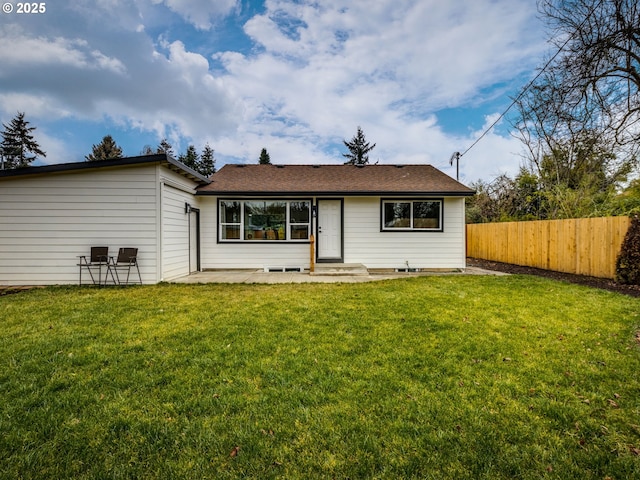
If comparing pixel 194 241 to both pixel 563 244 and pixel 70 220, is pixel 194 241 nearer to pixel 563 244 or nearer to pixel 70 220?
pixel 70 220

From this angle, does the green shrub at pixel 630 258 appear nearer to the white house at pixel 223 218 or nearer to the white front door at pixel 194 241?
the white house at pixel 223 218

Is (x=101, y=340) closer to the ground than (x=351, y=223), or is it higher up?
closer to the ground

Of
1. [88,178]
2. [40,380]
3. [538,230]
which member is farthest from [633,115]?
[88,178]

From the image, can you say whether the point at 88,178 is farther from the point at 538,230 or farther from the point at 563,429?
the point at 538,230

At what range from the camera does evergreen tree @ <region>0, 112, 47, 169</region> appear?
1406 inches

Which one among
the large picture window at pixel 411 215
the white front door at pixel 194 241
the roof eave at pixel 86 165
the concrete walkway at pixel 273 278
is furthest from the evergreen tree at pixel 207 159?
the large picture window at pixel 411 215

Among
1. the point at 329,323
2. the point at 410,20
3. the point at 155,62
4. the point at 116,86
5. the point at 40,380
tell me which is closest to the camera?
the point at 40,380

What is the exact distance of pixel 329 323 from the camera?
14.1ft

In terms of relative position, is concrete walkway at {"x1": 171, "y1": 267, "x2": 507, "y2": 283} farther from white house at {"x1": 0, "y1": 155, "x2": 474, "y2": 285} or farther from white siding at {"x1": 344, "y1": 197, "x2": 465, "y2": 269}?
white siding at {"x1": 344, "y1": 197, "x2": 465, "y2": 269}

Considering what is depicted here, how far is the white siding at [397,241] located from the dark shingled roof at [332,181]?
52cm

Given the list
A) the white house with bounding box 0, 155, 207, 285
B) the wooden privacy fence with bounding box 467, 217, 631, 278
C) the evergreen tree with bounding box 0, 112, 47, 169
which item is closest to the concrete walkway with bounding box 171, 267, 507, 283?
the white house with bounding box 0, 155, 207, 285

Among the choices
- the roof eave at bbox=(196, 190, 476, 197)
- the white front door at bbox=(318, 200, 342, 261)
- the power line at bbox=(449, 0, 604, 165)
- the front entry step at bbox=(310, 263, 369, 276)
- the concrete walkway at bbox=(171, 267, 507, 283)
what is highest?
the power line at bbox=(449, 0, 604, 165)

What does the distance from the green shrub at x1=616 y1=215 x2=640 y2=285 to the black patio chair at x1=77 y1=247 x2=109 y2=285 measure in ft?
39.3

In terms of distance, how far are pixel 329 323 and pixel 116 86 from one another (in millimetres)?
15473
